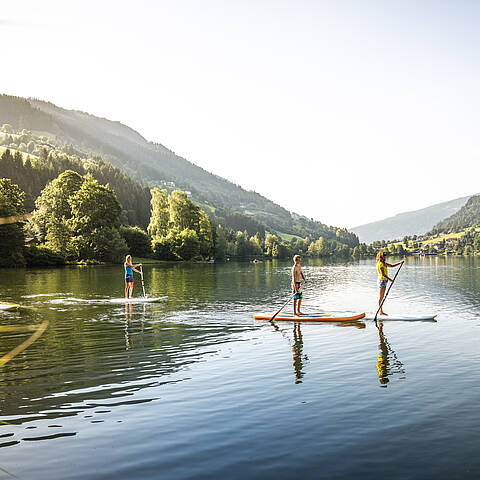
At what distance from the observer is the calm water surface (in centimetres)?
830

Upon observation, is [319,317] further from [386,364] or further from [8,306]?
[8,306]

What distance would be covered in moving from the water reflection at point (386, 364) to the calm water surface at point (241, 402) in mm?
60

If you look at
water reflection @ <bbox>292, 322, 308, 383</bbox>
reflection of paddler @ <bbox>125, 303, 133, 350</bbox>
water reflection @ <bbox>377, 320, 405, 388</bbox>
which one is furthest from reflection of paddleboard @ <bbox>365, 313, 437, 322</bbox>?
reflection of paddler @ <bbox>125, 303, 133, 350</bbox>

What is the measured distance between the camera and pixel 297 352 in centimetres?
1755

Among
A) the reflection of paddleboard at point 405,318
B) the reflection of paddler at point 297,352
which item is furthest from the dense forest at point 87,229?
the reflection of paddleboard at point 405,318

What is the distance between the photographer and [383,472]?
7.93m

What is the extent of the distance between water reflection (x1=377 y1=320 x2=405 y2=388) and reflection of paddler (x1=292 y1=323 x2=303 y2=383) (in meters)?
2.35

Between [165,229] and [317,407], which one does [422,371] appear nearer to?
[317,407]

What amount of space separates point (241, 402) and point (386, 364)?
6.21 meters

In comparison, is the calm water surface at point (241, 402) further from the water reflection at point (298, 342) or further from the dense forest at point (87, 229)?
the dense forest at point (87, 229)

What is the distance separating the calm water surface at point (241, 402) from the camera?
27.2ft

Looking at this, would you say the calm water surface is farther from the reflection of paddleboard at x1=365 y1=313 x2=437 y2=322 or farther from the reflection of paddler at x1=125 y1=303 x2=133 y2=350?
the reflection of paddleboard at x1=365 y1=313 x2=437 y2=322

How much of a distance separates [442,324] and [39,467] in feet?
71.1

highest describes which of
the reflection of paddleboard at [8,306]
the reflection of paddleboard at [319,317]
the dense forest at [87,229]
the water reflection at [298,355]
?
the dense forest at [87,229]
